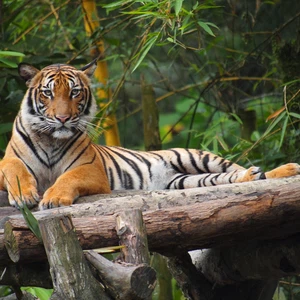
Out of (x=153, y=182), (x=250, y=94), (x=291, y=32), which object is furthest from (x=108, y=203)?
(x=250, y=94)

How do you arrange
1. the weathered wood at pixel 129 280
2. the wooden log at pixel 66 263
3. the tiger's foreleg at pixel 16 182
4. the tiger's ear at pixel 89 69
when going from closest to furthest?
the weathered wood at pixel 129 280
the wooden log at pixel 66 263
the tiger's foreleg at pixel 16 182
the tiger's ear at pixel 89 69

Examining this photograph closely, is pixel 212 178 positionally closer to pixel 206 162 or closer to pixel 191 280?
pixel 206 162

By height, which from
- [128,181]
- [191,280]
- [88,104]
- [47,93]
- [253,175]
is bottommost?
[191,280]

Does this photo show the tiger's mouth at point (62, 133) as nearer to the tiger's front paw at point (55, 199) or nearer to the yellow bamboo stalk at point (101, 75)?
the tiger's front paw at point (55, 199)

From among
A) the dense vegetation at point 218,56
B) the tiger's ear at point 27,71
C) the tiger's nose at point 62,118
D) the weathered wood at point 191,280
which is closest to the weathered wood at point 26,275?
the weathered wood at point 191,280

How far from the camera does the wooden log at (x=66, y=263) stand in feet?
9.56

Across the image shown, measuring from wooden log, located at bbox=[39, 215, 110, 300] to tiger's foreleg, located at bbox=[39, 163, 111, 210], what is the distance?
0.93m

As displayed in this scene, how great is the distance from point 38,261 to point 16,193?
0.85 m

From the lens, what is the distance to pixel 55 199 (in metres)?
3.88

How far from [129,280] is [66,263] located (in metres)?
0.26

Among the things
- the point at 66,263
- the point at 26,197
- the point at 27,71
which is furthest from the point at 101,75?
the point at 66,263

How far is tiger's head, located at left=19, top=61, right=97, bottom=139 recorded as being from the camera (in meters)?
4.35

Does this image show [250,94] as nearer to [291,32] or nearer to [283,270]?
[291,32]

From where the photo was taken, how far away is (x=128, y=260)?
9.99 feet
